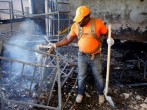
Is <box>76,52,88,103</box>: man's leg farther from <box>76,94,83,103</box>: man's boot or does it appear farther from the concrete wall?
the concrete wall

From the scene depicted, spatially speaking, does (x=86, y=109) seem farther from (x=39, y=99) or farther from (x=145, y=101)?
(x=145, y=101)

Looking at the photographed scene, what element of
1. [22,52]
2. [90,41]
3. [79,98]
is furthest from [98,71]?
[22,52]

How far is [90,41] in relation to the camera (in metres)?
4.80

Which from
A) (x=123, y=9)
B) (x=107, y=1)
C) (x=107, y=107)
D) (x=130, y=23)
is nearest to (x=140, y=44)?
(x=130, y=23)

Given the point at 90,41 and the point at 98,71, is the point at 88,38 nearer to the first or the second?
the point at 90,41

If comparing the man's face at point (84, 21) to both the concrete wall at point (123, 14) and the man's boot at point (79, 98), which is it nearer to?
the man's boot at point (79, 98)

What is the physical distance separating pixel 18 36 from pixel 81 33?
13.8 feet

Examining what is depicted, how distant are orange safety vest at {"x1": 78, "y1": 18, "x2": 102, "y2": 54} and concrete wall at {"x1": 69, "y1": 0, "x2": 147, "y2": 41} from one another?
576 cm

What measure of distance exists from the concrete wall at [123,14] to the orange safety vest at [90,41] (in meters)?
5.76

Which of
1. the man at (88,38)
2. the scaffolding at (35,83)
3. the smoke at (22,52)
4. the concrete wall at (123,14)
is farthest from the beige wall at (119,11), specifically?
the man at (88,38)

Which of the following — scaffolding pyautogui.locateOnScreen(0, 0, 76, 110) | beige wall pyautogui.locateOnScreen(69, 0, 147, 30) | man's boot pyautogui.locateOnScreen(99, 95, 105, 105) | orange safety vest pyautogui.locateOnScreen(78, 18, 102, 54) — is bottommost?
man's boot pyautogui.locateOnScreen(99, 95, 105, 105)

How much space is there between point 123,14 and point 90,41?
599cm

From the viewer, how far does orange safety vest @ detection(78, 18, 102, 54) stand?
4793 mm

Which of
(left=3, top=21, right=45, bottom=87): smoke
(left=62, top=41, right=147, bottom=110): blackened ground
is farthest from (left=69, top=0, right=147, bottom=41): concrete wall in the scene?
(left=3, top=21, right=45, bottom=87): smoke
